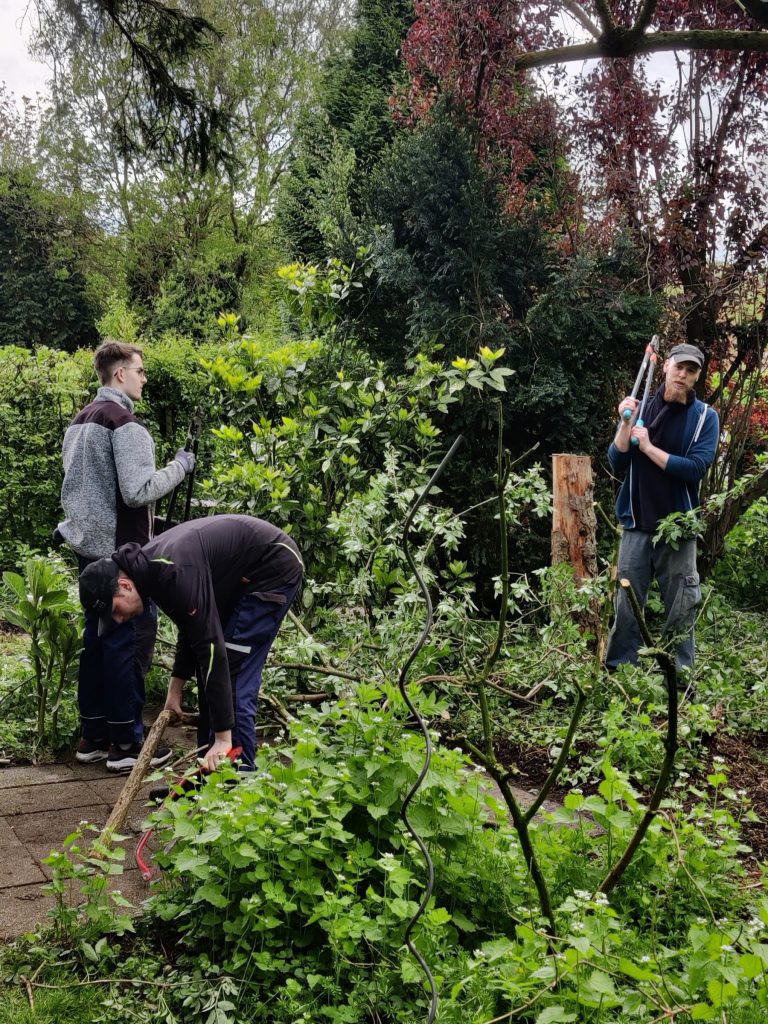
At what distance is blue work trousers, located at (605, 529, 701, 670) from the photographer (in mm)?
5289

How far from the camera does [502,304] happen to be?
7.01 metres

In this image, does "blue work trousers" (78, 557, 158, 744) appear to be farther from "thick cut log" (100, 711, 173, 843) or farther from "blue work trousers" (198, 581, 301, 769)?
Result: "thick cut log" (100, 711, 173, 843)

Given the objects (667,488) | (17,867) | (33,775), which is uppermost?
(667,488)

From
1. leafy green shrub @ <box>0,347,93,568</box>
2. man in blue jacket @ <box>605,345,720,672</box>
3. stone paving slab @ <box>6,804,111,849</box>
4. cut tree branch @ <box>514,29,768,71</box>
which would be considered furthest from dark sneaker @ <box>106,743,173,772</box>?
cut tree branch @ <box>514,29,768,71</box>

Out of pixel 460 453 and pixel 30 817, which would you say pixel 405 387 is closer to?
pixel 460 453

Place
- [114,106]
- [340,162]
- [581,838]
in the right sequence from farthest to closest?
[340,162]
[114,106]
[581,838]

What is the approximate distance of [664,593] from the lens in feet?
17.8

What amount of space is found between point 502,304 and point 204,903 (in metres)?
5.06

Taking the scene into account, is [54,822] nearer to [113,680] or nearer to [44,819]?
[44,819]

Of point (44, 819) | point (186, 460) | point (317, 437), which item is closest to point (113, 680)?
point (44, 819)

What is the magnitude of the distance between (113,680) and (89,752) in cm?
49

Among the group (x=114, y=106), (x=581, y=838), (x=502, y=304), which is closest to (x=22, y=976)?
(x=581, y=838)

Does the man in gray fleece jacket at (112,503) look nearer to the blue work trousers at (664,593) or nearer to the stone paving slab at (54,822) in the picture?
the stone paving slab at (54,822)

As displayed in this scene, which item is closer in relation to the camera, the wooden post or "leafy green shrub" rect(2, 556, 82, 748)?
"leafy green shrub" rect(2, 556, 82, 748)
